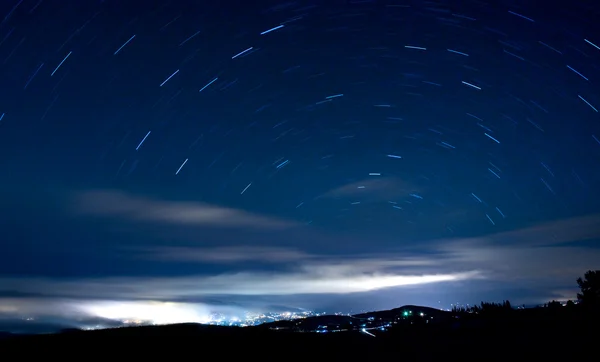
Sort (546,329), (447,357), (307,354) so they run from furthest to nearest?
(546,329), (307,354), (447,357)

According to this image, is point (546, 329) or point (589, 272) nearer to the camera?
point (546, 329)

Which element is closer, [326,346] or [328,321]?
[326,346]

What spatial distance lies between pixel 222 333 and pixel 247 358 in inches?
374

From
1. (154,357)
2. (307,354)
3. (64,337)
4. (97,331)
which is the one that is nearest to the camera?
(154,357)

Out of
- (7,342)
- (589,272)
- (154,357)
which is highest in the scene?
(589,272)

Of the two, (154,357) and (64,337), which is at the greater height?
(64,337)

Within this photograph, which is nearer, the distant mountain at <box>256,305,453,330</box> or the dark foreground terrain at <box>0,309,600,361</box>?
the dark foreground terrain at <box>0,309,600,361</box>

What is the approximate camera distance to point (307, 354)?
18.6 m

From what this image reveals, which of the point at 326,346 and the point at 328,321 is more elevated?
the point at 328,321

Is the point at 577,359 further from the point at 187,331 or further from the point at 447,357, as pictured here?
the point at 187,331

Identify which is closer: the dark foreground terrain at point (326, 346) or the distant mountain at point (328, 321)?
the dark foreground terrain at point (326, 346)

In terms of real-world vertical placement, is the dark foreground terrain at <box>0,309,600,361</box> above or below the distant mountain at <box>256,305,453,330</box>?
below

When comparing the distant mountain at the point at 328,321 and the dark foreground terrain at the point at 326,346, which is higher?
the distant mountain at the point at 328,321

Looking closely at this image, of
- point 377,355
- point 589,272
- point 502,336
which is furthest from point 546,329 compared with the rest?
point 589,272
